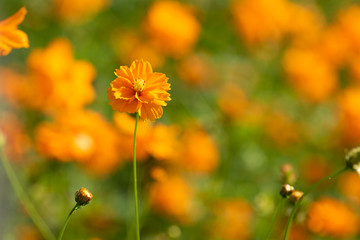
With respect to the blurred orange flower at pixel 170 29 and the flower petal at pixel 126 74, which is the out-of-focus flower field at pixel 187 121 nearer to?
the blurred orange flower at pixel 170 29

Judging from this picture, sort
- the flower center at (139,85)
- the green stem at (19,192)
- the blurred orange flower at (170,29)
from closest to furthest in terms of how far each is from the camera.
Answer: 1. the flower center at (139,85)
2. the green stem at (19,192)
3. the blurred orange flower at (170,29)

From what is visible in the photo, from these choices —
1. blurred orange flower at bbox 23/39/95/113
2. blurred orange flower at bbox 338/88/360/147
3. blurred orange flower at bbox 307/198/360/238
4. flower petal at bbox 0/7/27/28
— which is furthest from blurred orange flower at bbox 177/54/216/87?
flower petal at bbox 0/7/27/28

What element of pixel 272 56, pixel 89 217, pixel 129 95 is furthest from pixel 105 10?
pixel 129 95

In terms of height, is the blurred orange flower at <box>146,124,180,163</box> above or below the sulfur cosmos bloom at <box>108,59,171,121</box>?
above

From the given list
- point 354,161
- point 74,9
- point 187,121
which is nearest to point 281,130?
point 187,121

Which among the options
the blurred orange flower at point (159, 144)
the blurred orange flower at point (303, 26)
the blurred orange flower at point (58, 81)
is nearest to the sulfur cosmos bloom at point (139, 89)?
the blurred orange flower at point (159, 144)

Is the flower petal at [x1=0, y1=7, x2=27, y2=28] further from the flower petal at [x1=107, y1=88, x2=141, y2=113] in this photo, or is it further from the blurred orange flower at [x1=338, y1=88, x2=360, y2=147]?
the blurred orange flower at [x1=338, y1=88, x2=360, y2=147]
